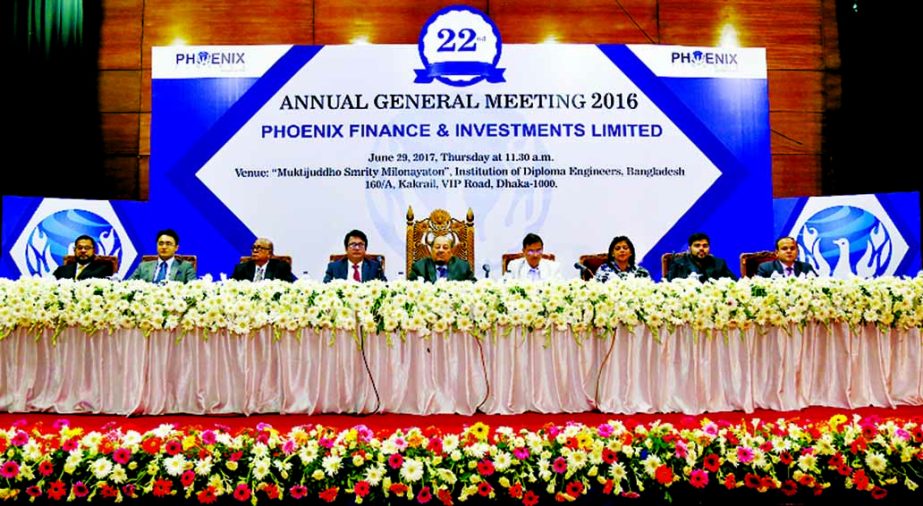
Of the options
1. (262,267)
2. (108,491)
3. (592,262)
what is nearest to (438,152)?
(592,262)

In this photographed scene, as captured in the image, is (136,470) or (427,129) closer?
(136,470)

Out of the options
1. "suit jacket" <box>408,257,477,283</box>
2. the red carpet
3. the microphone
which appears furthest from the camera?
"suit jacket" <box>408,257,477,283</box>

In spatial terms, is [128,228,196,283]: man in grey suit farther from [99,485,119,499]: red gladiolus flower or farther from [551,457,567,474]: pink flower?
[551,457,567,474]: pink flower

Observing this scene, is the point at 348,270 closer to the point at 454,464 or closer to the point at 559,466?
the point at 454,464

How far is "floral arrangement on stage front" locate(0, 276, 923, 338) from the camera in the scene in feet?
10.3

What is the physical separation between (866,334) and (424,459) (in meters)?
2.49

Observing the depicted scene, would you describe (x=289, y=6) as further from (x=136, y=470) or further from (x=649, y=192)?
(x=136, y=470)

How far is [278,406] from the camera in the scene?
323 cm

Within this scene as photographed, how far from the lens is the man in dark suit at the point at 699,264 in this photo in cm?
459

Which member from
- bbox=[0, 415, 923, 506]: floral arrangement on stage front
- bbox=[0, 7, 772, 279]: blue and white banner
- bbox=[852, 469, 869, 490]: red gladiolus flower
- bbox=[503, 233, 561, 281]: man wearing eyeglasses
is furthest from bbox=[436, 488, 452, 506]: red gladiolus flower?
bbox=[0, 7, 772, 279]: blue and white banner

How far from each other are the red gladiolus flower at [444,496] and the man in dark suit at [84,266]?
3498 millimetres

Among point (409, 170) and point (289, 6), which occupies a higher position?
point (289, 6)

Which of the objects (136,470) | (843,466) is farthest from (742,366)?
(136,470)

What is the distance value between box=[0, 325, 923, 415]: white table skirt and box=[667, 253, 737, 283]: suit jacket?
4.47ft
